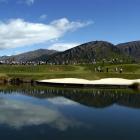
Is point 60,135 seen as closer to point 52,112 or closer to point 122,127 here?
point 122,127

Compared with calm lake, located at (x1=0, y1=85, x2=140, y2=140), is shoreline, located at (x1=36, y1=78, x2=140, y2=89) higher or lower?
higher

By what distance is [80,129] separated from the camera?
155 ft

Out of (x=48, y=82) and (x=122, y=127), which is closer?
(x=122, y=127)

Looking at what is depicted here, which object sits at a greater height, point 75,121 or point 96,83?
point 96,83

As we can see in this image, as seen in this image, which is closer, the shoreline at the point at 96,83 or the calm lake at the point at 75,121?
the calm lake at the point at 75,121

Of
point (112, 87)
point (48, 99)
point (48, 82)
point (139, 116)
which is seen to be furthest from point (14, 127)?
point (48, 82)

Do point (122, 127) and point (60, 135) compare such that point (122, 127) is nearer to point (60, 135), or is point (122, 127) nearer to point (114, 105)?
point (60, 135)

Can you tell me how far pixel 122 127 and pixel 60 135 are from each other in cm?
1003

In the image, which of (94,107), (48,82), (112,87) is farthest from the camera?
(48,82)

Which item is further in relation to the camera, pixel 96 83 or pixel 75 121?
pixel 96 83

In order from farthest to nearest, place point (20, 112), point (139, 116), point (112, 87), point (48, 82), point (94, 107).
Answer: point (48, 82), point (112, 87), point (94, 107), point (20, 112), point (139, 116)

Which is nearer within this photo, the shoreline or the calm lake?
the calm lake

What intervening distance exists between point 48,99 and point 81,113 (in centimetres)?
2694

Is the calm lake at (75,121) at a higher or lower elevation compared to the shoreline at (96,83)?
lower
